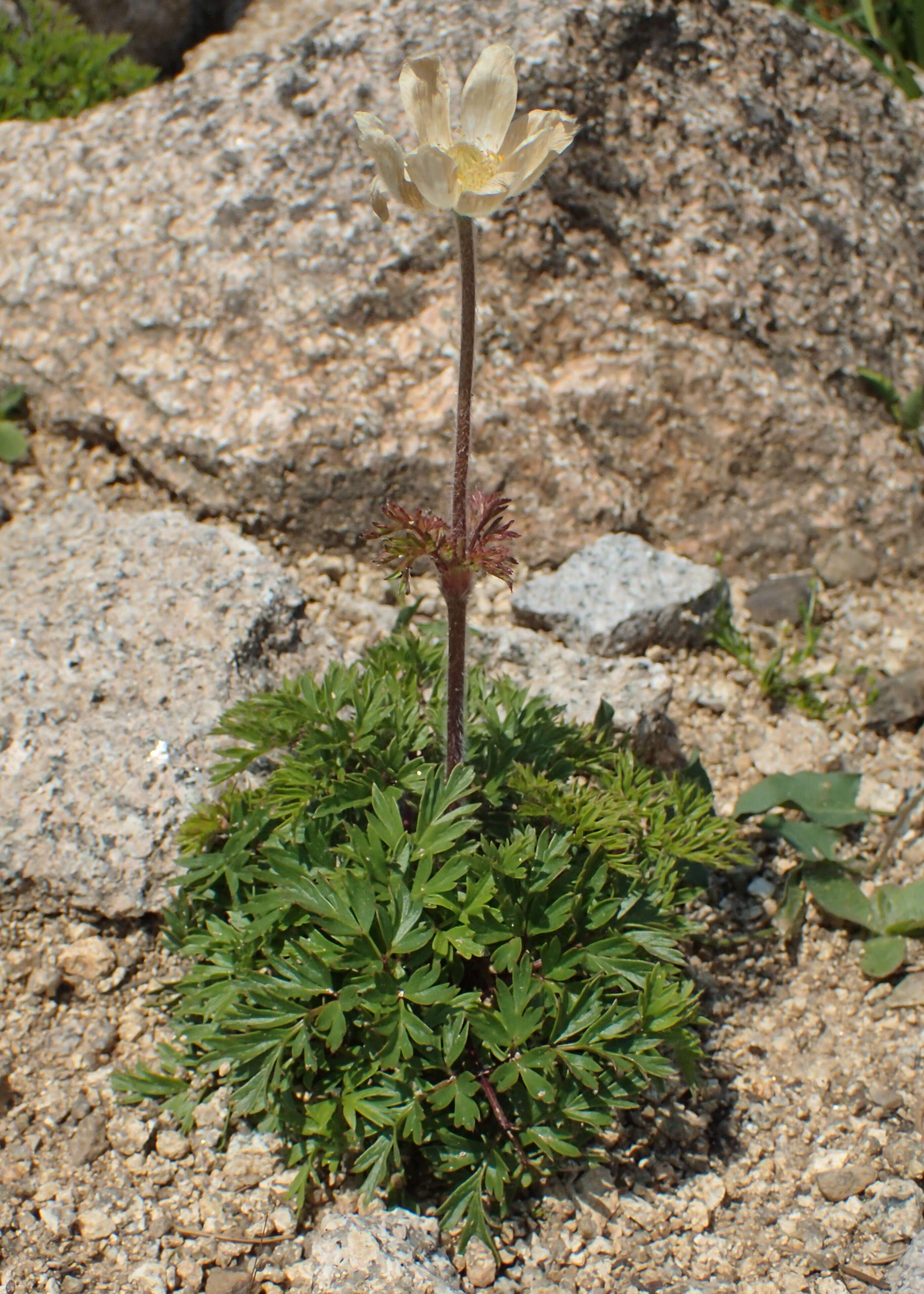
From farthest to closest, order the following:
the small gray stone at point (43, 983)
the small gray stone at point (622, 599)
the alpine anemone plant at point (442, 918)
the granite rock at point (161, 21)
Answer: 1. the granite rock at point (161, 21)
2. the small gray stone at point (622, 599)
3. the small gray stone at point (43, 983)
4. the alpine anemone plant at point (442, 918)

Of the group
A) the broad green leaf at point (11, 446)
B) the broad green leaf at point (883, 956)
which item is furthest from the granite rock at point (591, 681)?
the broad green leaf at point (11, 446)

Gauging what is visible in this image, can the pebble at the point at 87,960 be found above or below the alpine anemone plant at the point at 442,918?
below

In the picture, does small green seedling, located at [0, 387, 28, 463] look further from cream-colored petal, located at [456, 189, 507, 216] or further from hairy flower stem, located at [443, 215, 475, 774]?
cream-colored petal, located at [456, 189, 507, 216]

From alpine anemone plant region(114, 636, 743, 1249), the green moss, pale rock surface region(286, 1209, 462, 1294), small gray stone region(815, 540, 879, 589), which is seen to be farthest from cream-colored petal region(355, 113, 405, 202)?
the green moss

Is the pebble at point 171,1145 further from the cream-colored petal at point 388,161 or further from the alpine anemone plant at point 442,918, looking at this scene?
the cream-colored petal at point 388,161

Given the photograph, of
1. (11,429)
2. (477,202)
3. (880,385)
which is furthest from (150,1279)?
(880,385)

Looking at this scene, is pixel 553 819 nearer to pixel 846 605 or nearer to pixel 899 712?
pixel 899 712

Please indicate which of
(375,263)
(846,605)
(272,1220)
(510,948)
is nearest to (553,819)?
(510,948)
